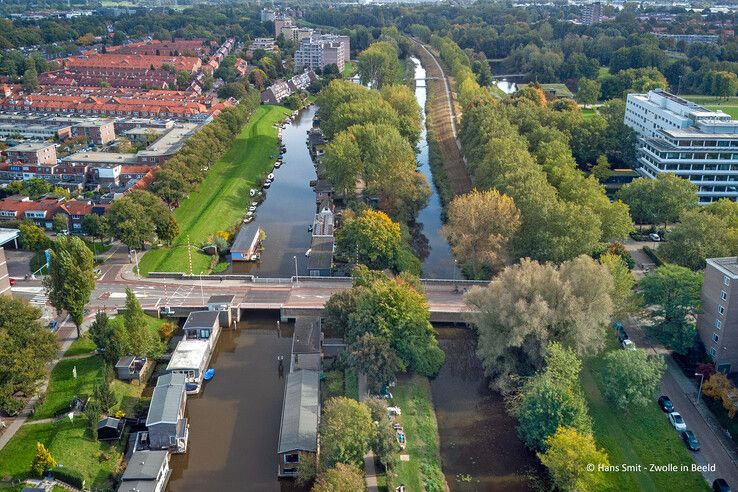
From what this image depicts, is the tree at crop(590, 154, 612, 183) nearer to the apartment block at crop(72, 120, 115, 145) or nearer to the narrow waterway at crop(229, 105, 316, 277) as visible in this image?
the narrow waterway at crop(229, 105, 316, 277)

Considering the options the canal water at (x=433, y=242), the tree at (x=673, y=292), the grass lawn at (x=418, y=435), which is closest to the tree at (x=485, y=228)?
the canal water at (x=433, y=242)

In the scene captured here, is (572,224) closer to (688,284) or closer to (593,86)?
(688,284)

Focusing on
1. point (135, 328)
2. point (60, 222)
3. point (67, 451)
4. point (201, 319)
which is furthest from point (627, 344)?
point (60, 222)

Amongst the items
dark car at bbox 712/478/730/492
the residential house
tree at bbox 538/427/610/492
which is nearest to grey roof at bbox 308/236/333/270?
the residential house

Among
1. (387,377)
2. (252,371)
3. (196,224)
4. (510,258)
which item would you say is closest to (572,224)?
(510,258)

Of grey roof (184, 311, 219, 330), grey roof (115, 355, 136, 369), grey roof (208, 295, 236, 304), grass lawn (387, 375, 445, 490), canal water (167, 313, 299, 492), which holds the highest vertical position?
grey roof (208, 295, 236, 304)
